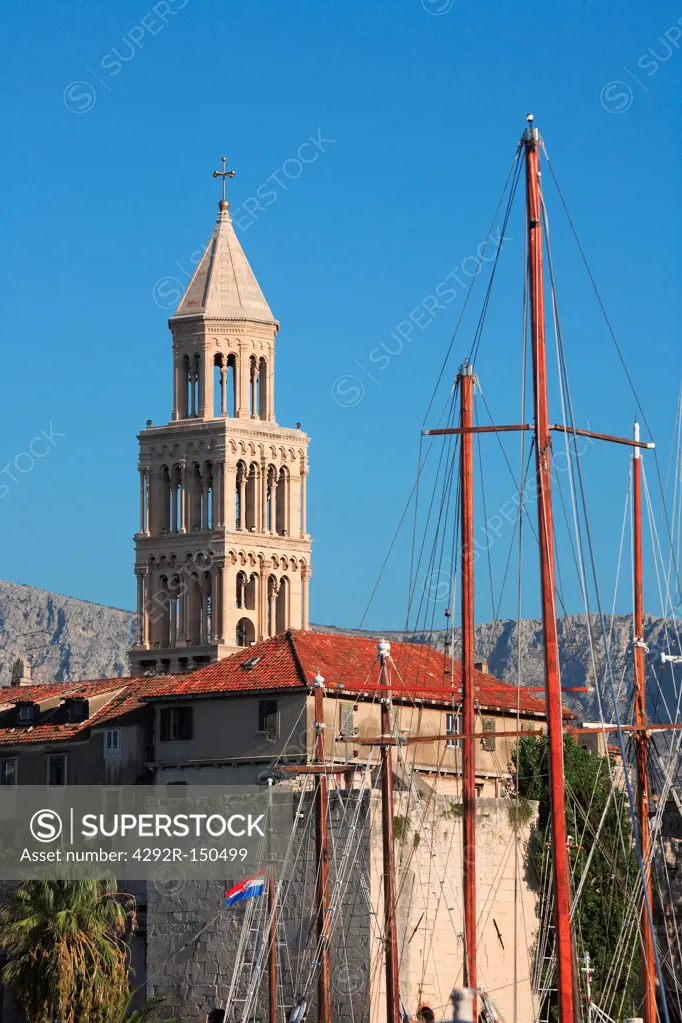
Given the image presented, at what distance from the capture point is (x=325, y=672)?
76.8 meters

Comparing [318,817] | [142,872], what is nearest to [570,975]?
[318,817]

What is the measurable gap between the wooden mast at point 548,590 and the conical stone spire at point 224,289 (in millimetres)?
85030

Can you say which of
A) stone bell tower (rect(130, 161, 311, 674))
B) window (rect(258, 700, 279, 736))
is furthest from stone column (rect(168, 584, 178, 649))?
window (rect(258, 700, 279, 736))

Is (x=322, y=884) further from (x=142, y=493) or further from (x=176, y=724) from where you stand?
(x=142, y=493)

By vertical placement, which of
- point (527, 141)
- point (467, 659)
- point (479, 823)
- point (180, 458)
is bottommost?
point (479, 823)

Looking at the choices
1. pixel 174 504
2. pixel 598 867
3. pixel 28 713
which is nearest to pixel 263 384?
Result: pixel 174 504

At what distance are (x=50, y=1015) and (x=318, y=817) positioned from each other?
32.0 ft

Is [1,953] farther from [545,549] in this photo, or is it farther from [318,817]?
[545,549]

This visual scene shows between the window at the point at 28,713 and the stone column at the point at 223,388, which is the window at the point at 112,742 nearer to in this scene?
the window at the point at 28,713

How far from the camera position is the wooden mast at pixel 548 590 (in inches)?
1679

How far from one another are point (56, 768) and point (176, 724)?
258 inches

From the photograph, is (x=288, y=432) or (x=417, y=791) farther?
(x=288, y=432)

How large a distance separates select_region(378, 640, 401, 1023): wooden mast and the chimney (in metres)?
48.6

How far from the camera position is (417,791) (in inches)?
2657
